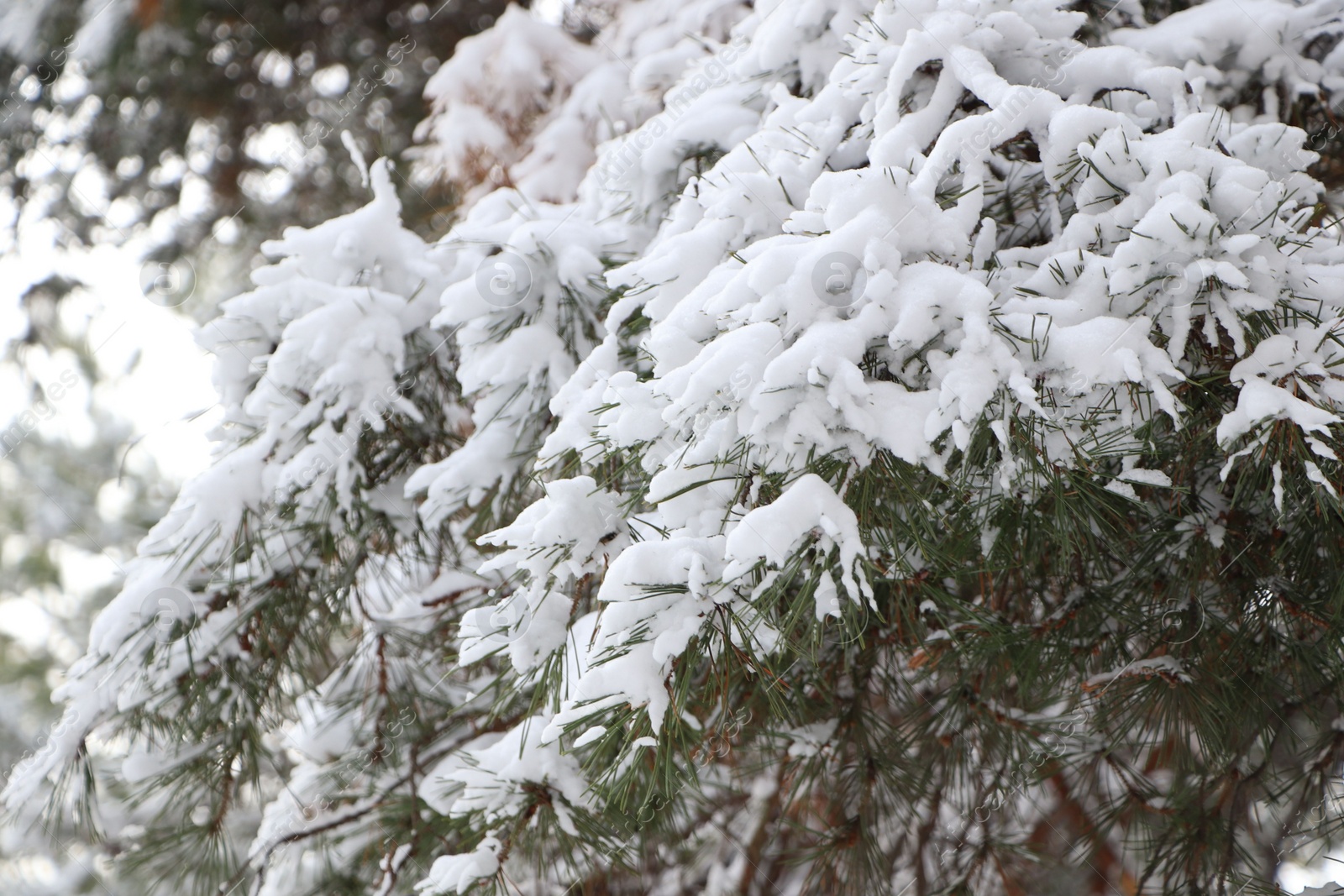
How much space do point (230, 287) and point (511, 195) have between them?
2.78 metres

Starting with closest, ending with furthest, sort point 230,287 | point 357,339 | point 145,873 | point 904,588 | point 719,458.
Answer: point 719,458, point 904,588, point 357,339, point 145,873, point 230,287

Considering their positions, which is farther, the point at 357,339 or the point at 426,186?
the point at 426,186

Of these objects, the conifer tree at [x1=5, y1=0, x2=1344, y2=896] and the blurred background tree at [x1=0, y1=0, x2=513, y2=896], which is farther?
the blurred background tree at [x1=0, y1=0, x2=513, y2=896]

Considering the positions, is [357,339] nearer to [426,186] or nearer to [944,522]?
[944,522]

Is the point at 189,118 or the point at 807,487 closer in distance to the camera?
the point at 807,487

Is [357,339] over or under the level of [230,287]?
over

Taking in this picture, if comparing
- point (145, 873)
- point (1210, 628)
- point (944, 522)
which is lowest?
point (145, 873)

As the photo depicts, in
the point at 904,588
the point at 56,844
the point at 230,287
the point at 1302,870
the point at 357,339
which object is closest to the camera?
the point at 904,588

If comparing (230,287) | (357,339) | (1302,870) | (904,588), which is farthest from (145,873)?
(230,287)

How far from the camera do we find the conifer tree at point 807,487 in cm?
88

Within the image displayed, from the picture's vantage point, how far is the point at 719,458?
892 mm

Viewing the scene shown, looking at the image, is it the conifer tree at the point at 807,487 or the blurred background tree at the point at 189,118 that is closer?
the conifer tree at the point at 807,487

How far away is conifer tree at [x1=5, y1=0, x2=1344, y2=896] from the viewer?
88 centimetres

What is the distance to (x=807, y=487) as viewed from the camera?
0.83 meters
